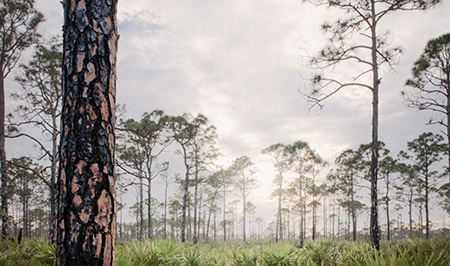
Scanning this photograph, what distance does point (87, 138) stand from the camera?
1.96m

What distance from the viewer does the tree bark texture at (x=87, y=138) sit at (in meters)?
1.85

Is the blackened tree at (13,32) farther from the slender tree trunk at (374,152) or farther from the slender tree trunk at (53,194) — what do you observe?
the slender tree trunk at (374,152)

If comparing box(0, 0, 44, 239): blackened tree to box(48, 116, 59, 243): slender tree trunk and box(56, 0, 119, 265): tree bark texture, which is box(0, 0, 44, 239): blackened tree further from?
box(56, 0, 119, 265): tree bark texture

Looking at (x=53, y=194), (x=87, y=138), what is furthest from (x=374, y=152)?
(x=53, y=194)

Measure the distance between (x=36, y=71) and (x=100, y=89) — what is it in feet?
53.8

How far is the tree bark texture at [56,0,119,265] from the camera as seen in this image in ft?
6.06

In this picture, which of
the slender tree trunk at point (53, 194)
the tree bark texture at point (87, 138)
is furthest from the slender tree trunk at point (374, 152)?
the slender tree trunk at point (53, 194)

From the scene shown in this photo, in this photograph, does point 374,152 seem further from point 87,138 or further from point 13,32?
point 13,32

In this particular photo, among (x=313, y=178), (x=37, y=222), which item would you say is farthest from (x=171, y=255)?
(x=37, y=222)

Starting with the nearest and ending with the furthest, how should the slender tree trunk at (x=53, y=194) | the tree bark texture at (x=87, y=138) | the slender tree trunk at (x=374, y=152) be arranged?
the tree bark texture at (x=87, y=138), the slender tree trunk at (x=374, y=152), the slender tree trunk at (x=53, y=194)

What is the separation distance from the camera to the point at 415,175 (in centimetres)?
2758

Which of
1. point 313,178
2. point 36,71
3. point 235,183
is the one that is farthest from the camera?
point 235,183

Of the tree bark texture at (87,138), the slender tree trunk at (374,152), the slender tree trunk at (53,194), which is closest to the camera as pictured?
the tree bark texture at (87,138)

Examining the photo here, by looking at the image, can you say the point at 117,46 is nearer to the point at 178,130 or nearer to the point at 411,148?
the point at 178,130
